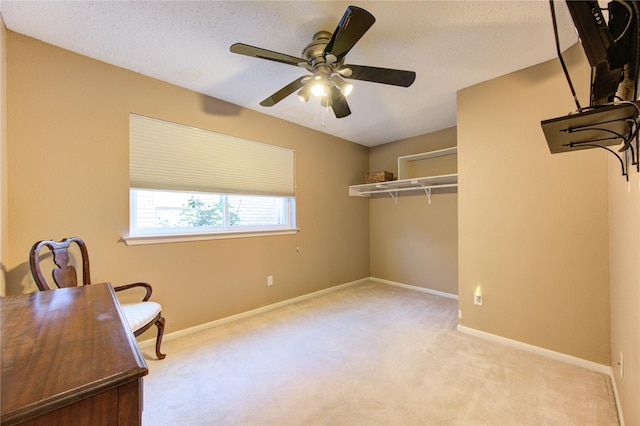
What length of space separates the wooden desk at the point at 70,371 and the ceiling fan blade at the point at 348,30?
1.56 meters

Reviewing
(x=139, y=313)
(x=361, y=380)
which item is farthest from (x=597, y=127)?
(x=139, y=313)

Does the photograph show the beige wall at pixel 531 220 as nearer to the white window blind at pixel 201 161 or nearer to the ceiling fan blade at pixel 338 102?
the ceiling fan blade at pixel 338 102

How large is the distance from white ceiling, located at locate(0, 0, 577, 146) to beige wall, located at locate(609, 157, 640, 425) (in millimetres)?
1136

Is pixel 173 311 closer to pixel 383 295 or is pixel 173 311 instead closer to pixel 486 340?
pixel 383 295

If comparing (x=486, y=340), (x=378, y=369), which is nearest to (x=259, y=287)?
(x=378, y=369)

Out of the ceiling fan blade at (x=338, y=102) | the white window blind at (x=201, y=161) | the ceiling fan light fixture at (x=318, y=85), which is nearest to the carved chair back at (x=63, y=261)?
the white window blind at (x=201, y=161)

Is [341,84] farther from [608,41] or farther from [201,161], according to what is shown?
[201,161]

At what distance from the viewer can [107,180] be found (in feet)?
7.37

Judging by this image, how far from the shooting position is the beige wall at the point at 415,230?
3.83 metres

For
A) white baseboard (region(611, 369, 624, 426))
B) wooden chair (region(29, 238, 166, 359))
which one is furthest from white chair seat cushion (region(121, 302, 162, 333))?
white baseboard (region(611, 369, 624, 426))

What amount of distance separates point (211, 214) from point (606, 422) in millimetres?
3408

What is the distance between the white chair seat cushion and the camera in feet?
6.15

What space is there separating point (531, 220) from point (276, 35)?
254 cm

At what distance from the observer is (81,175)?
2.13 metres
